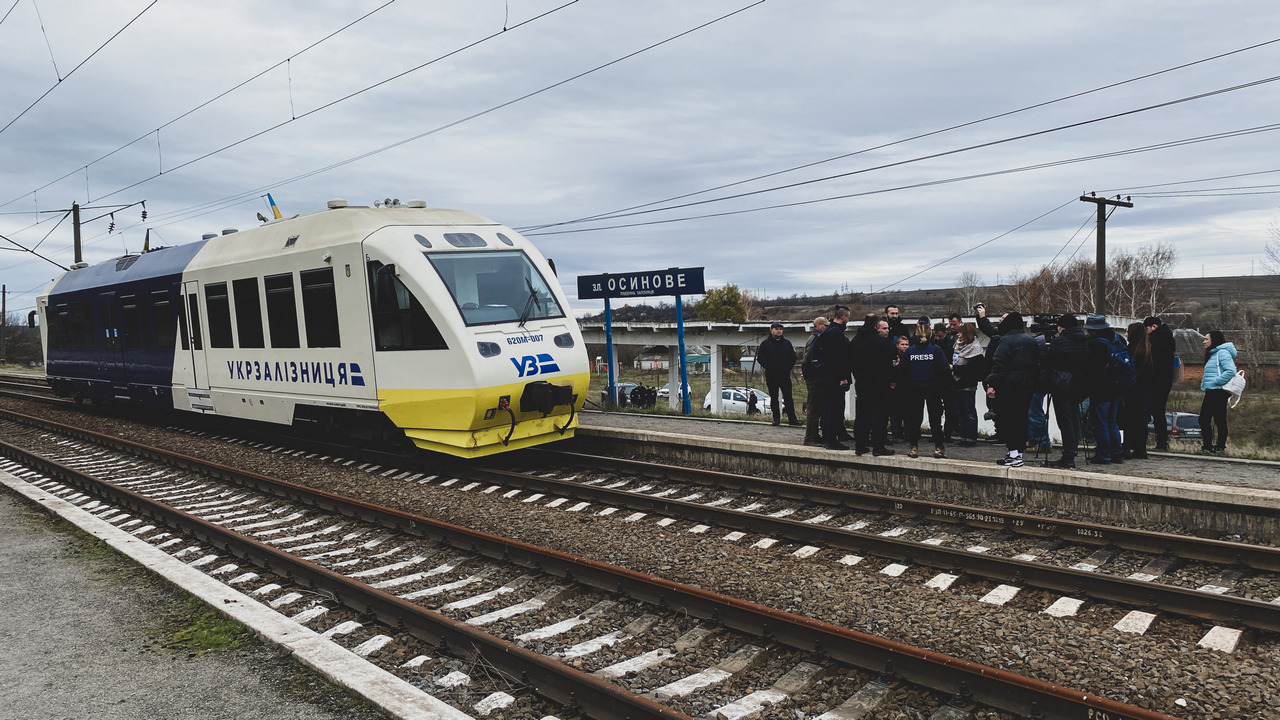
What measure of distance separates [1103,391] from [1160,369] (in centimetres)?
171

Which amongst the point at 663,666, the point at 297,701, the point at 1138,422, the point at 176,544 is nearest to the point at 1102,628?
the point at 663,666

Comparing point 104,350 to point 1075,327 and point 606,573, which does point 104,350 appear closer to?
point 606,573

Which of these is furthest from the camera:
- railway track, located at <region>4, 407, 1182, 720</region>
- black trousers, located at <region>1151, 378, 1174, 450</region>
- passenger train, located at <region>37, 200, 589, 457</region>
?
black trousers, located at <region>1151, 378, 1174, 450</region>

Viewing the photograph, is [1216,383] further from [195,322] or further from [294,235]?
[195,322]

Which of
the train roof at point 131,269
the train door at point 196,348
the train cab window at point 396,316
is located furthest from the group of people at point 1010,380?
the train roof at point 131,269

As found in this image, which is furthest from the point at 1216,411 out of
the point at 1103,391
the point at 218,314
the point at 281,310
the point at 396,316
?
the point at 218,314

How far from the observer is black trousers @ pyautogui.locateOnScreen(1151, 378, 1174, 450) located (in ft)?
34.6

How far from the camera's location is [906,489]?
30.9 feet

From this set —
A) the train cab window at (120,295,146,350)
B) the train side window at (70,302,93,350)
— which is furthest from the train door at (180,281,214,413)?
the train side window at (70,302,93,350)

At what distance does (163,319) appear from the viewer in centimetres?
1523

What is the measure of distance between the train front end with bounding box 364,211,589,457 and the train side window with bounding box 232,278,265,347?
10.7ft

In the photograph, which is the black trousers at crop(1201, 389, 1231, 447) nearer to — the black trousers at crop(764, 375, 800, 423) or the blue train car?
the black trousers at crop(764, 375, 800, 423)

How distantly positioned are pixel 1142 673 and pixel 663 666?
261cm

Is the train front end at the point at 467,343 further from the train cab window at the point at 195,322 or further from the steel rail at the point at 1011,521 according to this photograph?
the train cab window at the point at 195,322
